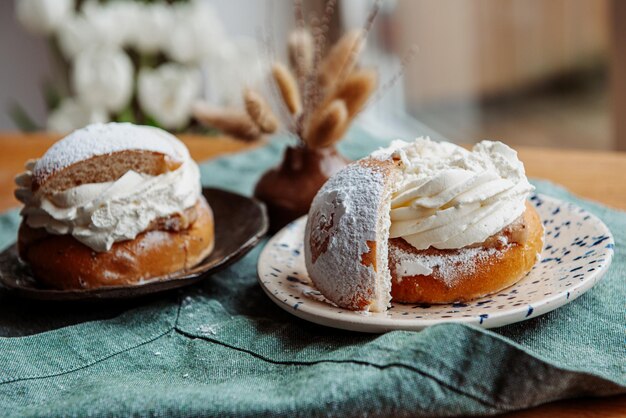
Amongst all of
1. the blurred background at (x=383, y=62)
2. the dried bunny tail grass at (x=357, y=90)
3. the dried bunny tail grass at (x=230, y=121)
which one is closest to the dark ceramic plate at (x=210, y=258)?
the dried bunny tail grass at (x=230, y=121)

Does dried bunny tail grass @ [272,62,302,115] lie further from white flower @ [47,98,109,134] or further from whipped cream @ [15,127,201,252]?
white flower @ [47,98,109,134]

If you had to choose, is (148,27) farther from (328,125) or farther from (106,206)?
(106,206)

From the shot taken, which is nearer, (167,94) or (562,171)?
(562,171)

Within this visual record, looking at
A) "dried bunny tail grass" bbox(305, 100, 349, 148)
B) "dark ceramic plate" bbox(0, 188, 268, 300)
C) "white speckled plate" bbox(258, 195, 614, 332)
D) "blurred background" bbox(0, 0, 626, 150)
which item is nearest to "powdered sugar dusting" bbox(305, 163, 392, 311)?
"white speckled plate" bbox(258, 195, 614, 332)

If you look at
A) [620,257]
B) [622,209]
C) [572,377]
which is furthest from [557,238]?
[572,377]

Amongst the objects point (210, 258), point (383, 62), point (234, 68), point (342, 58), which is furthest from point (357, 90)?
point (383, 62)

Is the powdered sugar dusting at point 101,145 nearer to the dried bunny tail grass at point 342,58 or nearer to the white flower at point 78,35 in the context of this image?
the dried bunny tail grass at point 342,58
